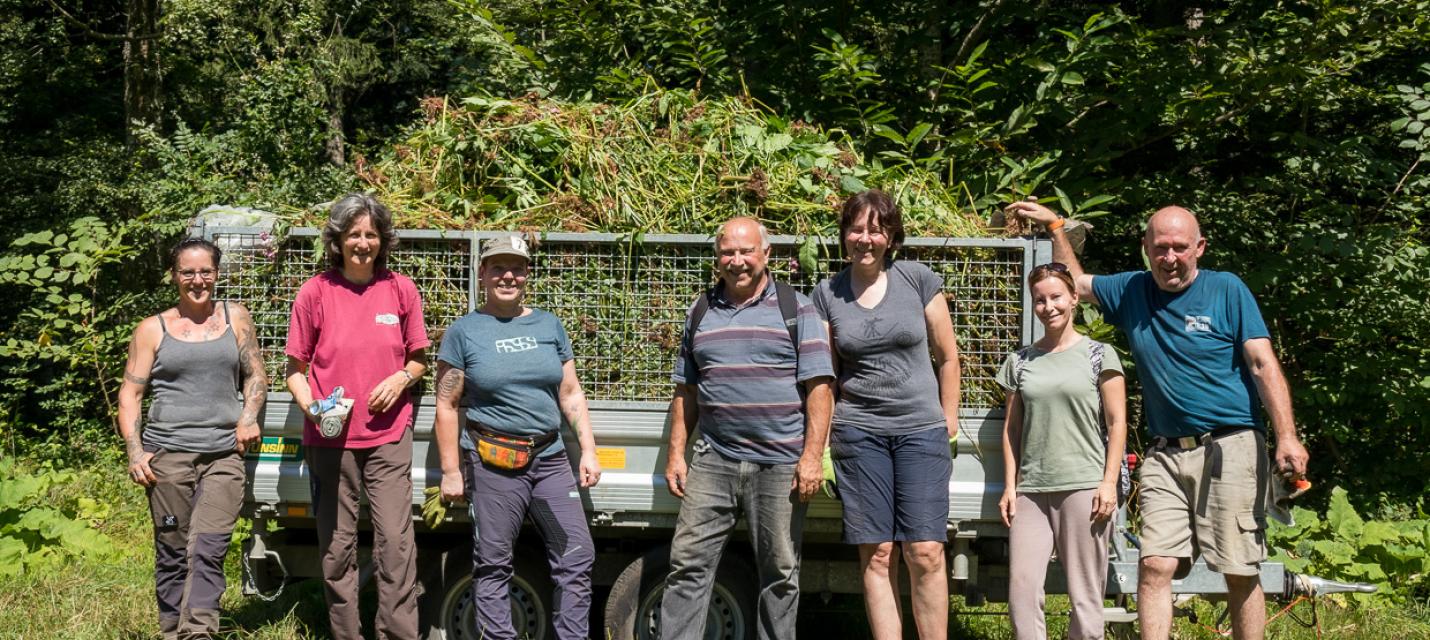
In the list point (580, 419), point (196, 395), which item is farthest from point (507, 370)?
point (196, 395)

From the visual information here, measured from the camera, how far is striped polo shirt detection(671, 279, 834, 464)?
181 inches

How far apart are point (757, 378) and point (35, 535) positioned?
558 centimetres

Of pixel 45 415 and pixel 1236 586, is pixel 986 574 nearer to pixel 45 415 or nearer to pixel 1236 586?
pixel 1236 586

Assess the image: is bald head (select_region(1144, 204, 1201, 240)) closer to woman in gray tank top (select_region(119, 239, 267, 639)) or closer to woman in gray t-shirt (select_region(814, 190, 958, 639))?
woman in gray t-shirt (select_region(814, 190, 958, 639))

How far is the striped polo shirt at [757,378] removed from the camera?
15.1 ft

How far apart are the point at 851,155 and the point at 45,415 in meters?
11.8

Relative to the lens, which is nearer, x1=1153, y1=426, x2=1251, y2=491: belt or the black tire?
x1=1153, y1=426, x2=1251, y2=491: belt

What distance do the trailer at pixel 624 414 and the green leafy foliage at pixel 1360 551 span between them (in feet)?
7.27

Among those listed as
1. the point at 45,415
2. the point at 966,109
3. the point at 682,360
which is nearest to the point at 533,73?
the point at 966,109

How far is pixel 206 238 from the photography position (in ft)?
17.3

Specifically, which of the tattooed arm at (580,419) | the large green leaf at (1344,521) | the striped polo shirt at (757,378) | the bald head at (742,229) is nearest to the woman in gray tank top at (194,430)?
the tattooed arm at (580,419)

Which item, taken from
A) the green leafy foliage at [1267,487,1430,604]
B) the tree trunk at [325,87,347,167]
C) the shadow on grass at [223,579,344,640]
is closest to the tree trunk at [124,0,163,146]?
the tree trunk at [325,87,347,167]

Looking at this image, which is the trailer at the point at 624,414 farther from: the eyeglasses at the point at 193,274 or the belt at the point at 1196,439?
the belt at the point at 1196,439

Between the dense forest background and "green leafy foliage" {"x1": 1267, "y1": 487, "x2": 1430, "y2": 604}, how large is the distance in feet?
3.13
